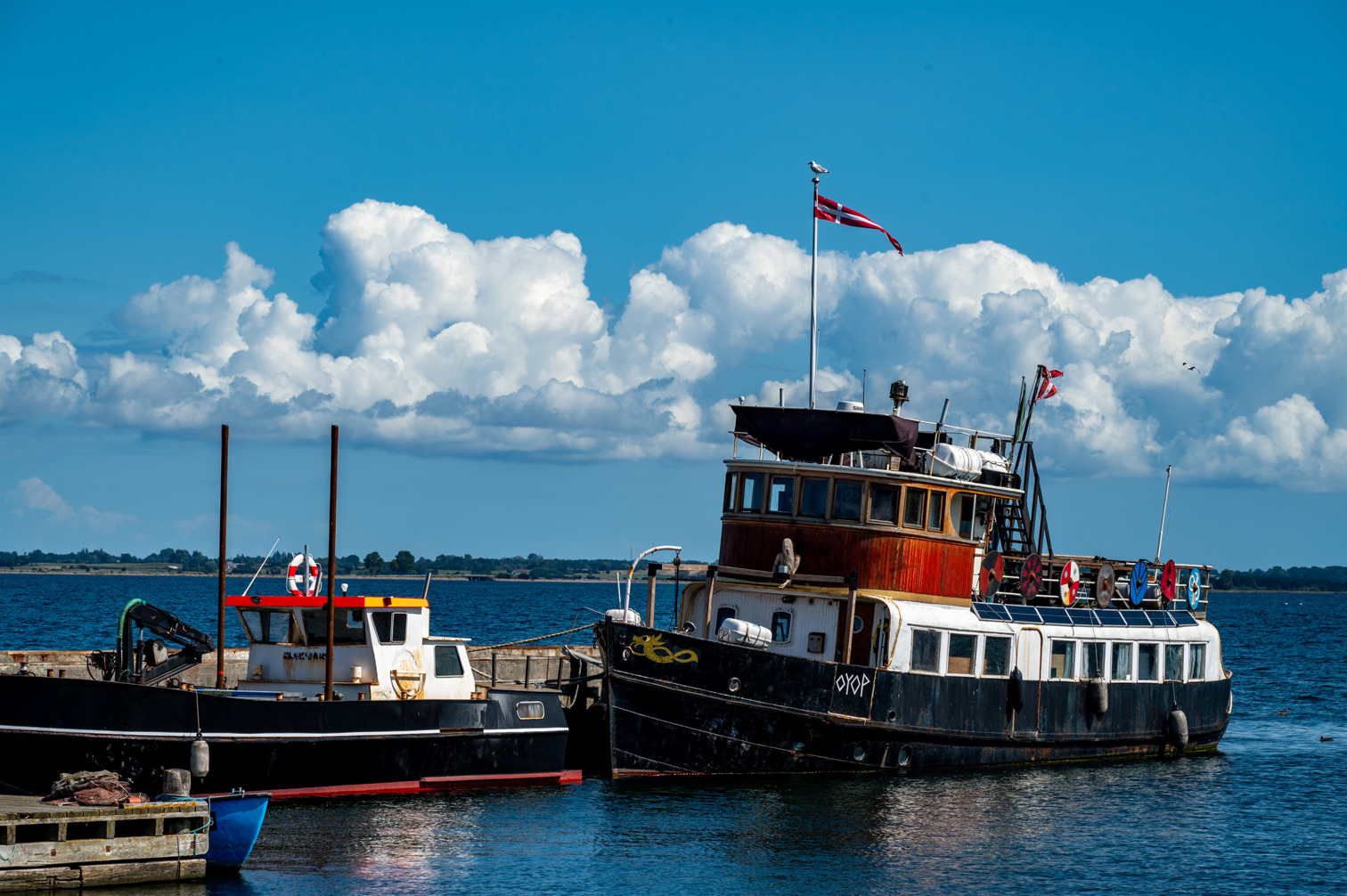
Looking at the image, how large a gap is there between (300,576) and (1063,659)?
16.4 metres

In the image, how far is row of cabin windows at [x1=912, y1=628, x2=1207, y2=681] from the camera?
27.5m

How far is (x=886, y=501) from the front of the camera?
27.9m

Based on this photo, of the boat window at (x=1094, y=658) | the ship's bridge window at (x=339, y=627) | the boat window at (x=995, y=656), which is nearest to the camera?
the ship's bridge window at (x=339, y=627)

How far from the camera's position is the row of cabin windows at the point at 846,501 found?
27.7 m

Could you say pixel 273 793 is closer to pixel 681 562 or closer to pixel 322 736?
pixel 322 736

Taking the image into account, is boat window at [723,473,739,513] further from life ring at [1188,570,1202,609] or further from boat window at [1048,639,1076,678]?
life ring at [1188,570,1202,609]

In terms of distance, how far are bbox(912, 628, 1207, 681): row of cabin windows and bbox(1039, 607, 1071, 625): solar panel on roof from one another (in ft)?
1.40

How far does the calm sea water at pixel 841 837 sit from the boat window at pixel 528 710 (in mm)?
1437

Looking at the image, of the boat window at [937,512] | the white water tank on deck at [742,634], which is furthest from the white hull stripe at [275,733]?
the boat window at [937,512]

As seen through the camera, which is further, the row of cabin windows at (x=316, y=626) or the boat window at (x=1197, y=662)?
the boat window at (x=1197, y=662)

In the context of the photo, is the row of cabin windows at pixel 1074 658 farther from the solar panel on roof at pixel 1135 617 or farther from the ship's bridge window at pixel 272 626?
the ship's bridge window at pixel 272 626

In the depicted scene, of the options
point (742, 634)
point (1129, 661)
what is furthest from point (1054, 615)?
point (742, 634)

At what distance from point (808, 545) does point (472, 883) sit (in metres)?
11.0

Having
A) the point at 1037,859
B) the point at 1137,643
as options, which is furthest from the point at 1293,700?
the point at 1037,859
